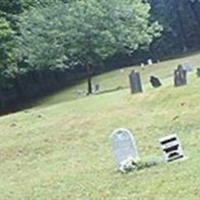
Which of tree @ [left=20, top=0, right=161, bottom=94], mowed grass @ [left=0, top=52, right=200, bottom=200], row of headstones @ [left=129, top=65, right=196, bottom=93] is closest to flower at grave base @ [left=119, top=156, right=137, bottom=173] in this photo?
mowed grass @ [left=0, top=52, right=200, bottom=200]

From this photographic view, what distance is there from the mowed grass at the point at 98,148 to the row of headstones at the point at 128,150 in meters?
0.20

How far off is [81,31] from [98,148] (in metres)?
23.9

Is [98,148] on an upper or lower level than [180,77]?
lower

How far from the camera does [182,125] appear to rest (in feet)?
58.7

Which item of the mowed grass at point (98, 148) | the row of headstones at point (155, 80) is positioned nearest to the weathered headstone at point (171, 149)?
the mowed grass at point (98, 148)

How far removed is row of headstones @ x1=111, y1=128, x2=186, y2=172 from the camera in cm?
1317

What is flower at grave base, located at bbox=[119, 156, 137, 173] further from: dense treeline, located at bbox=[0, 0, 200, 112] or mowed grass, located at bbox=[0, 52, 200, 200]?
dense treeline, located at bbox=[0, 0, 200, 112]

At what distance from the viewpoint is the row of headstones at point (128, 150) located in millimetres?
13172

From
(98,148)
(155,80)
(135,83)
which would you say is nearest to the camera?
(98,148)

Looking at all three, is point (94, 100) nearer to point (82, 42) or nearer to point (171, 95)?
point (171, 95)

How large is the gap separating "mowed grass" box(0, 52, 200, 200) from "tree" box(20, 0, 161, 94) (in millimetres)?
13085

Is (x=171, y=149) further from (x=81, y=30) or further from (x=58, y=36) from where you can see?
(x=58, y=36)

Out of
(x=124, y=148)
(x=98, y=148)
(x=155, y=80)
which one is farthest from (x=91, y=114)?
(x=124, y=148)

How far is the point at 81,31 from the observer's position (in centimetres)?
4066
